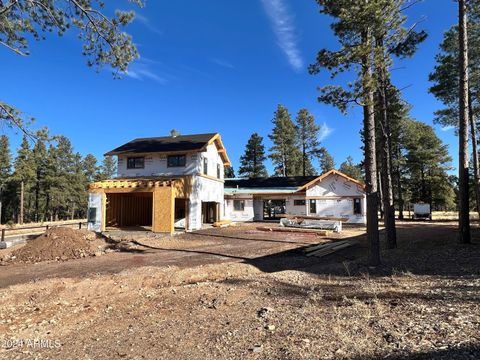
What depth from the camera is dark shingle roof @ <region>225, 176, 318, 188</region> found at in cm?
3427

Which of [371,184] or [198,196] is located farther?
[198,196]

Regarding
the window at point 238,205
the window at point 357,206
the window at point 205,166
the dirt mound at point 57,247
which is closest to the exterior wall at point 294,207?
the window at point 357,206

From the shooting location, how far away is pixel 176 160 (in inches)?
975

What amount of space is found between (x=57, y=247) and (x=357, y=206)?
82.1 feet

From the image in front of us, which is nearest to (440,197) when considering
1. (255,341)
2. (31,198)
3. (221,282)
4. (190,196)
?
(190,196)

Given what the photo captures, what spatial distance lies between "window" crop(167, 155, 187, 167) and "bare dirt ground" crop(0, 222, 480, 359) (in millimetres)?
14048

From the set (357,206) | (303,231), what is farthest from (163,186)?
(357,206)

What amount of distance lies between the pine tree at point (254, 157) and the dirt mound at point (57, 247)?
39495mm

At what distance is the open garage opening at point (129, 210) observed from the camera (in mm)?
24641

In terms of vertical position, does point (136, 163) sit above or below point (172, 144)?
below

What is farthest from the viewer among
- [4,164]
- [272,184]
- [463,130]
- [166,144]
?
[4,164]

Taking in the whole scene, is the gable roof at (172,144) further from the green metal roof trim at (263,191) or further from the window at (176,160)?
the green metal roof trim at (263,191)

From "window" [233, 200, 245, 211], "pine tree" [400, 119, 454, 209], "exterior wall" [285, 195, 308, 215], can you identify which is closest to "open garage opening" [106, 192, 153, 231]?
"window" [233, 200, 245, 211]

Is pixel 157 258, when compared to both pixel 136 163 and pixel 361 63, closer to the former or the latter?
pixel 361 63
